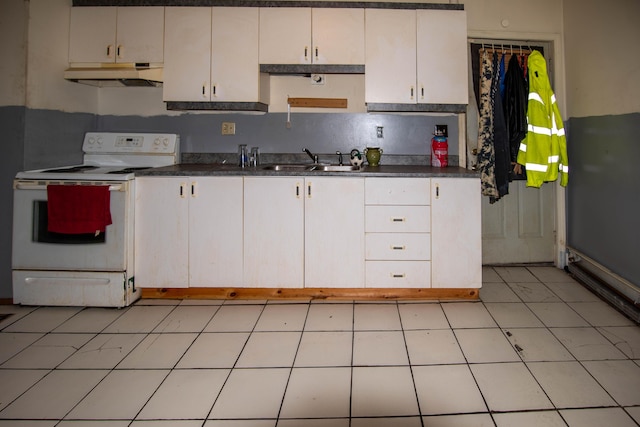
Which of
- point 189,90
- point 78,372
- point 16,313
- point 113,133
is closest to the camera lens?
point 78,372

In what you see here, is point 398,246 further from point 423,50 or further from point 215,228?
point 423,50

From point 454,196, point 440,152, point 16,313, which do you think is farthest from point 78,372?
point 440,152

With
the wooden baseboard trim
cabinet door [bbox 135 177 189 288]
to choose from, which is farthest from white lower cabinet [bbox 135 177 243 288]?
the wooden baseboard trim

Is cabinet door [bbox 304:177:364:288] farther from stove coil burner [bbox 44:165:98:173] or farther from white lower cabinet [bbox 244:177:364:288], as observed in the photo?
stove coil burner [bbox 44:165:98:173]

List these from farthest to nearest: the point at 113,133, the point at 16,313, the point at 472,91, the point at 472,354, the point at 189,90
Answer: the point at 472,91 → the point at 113,133 → the point at 189,90 → the point at 16,313 → the point at 472,354

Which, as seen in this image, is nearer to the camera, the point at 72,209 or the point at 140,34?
the point at 72,209

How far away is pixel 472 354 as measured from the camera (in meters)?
2.33

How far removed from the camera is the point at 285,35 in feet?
11.1

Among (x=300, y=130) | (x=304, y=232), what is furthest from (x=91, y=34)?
(x=304, y=232)

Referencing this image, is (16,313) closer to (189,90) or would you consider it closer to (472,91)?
(189,90)

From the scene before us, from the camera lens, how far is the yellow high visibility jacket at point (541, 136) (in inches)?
136

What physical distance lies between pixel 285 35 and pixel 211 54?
58cm

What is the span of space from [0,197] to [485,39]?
13.0 feet

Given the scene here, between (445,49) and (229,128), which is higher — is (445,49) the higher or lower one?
the higher one
